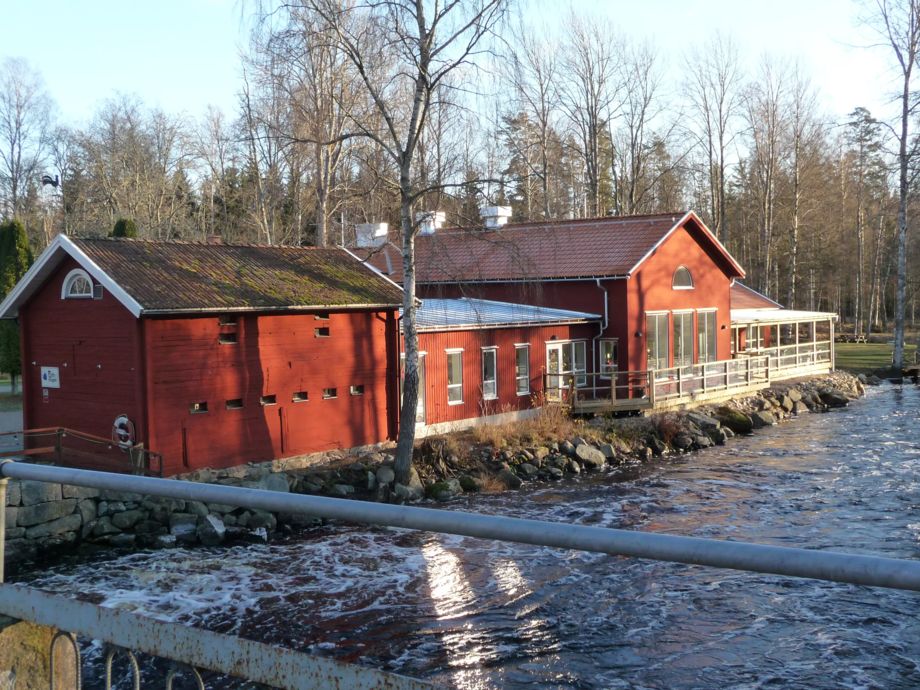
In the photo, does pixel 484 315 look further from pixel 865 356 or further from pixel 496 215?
pixel 865 356

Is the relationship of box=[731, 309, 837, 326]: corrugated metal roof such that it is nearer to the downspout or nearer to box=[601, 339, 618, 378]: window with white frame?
box=[601, 339, 618, 378]: window with white frame

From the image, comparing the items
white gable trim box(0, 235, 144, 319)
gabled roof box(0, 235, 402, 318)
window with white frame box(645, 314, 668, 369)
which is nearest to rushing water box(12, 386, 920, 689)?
white gable trim box(0, 235, 144, 319)

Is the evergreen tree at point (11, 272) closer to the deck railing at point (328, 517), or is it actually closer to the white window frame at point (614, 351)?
the white window frame at point (614, 351)

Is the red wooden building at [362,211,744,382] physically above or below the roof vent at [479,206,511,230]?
below

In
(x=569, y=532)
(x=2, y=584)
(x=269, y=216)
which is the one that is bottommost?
(x=2, y=584)

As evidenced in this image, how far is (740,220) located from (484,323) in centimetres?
3978

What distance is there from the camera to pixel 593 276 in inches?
1108

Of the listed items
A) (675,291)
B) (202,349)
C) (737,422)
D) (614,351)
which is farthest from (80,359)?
(675,291)

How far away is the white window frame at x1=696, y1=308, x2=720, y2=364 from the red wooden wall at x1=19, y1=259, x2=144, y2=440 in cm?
1996

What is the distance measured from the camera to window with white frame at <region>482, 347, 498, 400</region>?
24.5 metres

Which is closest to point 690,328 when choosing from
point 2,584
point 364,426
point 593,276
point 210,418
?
point 593,276

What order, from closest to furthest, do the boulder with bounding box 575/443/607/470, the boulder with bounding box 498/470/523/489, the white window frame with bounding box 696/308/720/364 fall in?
the boulder with bounding box 498/470/523/489
the boulder with bounding box 575/443/607/470
the white window frame with bounding box 696/308/720/364

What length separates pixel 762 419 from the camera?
2809 centimetres

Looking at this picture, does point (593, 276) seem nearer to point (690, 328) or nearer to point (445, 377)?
point (690, 328)
